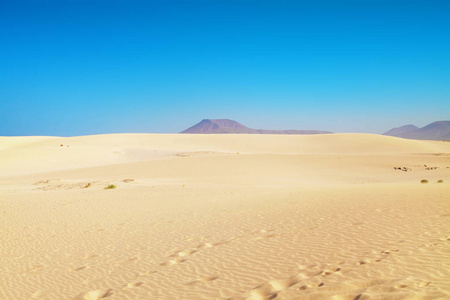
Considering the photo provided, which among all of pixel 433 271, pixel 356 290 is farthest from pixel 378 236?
pixel 356 290

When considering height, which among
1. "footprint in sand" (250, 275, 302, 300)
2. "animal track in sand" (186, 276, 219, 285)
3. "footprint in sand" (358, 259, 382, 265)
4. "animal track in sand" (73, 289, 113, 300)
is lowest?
"animal track in sand" (73, 289, 113, 300)

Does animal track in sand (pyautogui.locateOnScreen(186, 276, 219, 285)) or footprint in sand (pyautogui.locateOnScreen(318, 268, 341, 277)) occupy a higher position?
footprint in sand (pyautogui.locateOnScreen(318, 268, 341, 277))

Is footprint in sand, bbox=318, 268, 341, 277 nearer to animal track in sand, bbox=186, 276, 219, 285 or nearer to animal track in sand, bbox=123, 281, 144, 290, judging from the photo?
animal track in sand, bbox=186, 276, 219, 285

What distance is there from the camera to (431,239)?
6.69 meters

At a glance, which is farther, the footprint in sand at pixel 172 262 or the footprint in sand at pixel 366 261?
the footprint in sand at pixel 172 262

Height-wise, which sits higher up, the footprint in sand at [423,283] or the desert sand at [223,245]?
the footprint in sand at [423,283]

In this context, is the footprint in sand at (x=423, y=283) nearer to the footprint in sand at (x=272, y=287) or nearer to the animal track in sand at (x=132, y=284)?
the footprint in sand at (x=272, y=287)

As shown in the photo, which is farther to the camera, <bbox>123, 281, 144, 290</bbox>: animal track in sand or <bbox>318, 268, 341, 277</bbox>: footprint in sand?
<bbox>123, 281, 144, 290</bbox>: animal track in sand

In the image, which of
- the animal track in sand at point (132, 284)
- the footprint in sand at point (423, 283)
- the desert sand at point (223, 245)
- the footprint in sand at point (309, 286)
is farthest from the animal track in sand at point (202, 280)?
the footprint in sand at point (423, 283)

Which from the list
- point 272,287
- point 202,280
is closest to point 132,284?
point 202,280

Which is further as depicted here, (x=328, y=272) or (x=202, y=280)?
(x=202, y=280)

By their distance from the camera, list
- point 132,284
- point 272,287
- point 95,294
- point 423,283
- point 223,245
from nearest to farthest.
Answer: point 423,283
point 272,287
point 95,294
point 132,284
point 223,245

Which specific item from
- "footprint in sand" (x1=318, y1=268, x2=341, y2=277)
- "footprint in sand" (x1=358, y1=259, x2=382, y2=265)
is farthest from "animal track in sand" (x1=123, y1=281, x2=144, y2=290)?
"footprint in sand" (x1=358, y1=259, x2=382, y2=265)

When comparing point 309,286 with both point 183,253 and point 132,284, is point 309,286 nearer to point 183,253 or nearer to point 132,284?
point 132,284
